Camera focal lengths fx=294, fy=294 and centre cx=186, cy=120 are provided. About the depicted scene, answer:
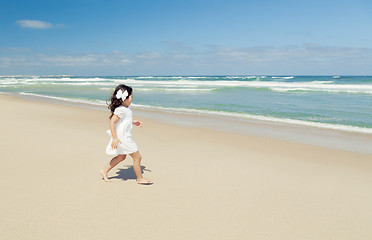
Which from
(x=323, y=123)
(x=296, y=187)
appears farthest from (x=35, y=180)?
(x=323, y=123)

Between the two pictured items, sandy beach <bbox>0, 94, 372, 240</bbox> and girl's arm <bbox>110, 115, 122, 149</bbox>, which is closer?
sandy beach <bbox>0, 94, 372, 240</bbox>

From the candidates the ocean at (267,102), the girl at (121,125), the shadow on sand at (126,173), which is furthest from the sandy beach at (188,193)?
the ocean at (267,102)

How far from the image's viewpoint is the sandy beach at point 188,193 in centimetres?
279

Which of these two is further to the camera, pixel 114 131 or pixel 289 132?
pixel 289 132

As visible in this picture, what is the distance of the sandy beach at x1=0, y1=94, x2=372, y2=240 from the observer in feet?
9.14

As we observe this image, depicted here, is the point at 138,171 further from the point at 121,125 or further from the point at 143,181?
the point at 121,125

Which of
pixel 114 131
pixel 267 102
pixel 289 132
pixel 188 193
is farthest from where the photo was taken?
pixel 267 102

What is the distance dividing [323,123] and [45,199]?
28.3 ft

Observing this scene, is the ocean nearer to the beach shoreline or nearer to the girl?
the beach shoreline

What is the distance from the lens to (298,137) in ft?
23.8

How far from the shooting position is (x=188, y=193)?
11.9 ft

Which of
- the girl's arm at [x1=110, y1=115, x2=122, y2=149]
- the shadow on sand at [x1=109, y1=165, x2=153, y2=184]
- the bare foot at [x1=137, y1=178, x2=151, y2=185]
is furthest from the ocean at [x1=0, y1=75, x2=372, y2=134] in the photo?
the girl's arm at [x1=110, y1=115, x2=122, y2=149]

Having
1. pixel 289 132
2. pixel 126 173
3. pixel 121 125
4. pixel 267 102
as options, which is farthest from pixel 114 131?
pixel 267 102

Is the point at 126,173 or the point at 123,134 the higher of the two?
the point at 123,134
